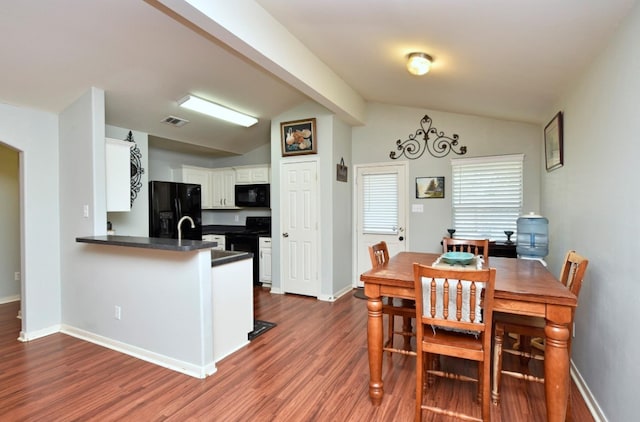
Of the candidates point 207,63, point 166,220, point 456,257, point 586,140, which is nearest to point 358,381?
point 456,257

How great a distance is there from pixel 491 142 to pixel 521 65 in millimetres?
1895

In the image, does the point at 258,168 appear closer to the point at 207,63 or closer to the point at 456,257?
the point at 207,63

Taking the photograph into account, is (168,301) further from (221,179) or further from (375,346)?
(221,179)

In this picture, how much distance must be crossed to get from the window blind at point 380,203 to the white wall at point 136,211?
315 centimetres

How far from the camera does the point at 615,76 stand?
1820mm

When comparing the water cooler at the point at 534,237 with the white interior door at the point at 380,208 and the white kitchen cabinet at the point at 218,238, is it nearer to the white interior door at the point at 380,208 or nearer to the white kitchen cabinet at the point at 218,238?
the white interior door at the point at 380,208

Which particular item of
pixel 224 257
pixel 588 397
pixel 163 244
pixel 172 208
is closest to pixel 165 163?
pixel 172 208

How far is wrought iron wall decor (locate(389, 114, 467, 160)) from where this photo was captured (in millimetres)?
4414

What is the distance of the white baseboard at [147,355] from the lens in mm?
2562

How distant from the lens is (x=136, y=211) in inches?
175

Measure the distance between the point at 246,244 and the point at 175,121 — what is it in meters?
2.18

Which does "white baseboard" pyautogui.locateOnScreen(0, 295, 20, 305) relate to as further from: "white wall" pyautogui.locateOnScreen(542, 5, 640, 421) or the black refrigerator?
"white wall" pyautogui.locateOnScreen(542, 5, 640, 421)

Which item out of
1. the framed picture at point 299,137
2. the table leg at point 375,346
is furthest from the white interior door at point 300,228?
the table leg at point 375,346

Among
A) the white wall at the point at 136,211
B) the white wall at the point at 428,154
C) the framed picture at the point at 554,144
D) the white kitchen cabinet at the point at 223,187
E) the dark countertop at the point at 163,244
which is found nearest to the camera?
the dark countertop at the point at 163,244
